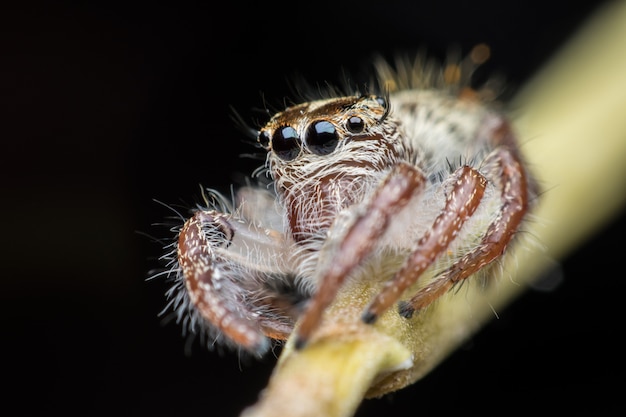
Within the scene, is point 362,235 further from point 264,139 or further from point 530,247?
point 530,247

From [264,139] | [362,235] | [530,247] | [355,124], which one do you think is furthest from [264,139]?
[530,247]

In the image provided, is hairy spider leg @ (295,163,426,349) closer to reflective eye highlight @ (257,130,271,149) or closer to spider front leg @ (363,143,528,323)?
spider front leg @ (363,143,528,323)

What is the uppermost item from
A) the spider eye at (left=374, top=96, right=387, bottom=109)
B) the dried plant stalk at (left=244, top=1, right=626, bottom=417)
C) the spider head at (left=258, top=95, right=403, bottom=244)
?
the spider eye at (left=374, top=96, right=387, bottom=109)

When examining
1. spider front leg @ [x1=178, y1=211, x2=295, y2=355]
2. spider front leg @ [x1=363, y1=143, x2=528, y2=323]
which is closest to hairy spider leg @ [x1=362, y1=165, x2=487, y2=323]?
spider front leg @ [x1=363, y1=143, x2=528, y2=323]

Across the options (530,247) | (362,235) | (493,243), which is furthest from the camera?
(530,247)

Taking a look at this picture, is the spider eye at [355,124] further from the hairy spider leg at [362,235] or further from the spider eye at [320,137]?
the hairy spider leg at [362,235]

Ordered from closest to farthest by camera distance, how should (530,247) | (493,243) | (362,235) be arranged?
(362,235) → (493,243) → (530,247)

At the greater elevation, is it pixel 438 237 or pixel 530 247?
pixel 438 237
